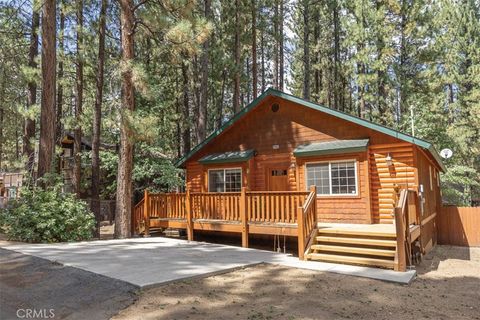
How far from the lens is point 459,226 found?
44.9 ft

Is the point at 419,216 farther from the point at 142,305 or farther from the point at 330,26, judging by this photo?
the point at 330,26

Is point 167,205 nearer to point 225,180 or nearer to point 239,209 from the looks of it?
point 225,180

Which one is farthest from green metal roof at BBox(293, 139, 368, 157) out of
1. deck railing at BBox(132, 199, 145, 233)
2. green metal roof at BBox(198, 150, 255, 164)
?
deck railing at BBox(132, 199, 145, 233)

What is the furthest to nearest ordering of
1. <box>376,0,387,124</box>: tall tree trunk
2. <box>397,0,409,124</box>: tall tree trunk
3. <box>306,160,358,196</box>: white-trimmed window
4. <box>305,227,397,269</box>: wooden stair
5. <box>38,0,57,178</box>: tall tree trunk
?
1. <box>376,0,387,124</box>: tall tree trunk
2. <box>397,0,409,124</box>: tall tree trunk
3. <box>38,0,57,178</box>: tall tree trunk
4. <box>306,160,358,196</box>: white-trimmed window
5. <box>305,227,397,269</box>: wooden stair

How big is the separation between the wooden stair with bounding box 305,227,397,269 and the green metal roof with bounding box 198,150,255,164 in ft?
14.8

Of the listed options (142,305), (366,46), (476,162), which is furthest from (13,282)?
(476,162)

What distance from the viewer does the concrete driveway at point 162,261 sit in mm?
6023

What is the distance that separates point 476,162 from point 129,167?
70.8ft

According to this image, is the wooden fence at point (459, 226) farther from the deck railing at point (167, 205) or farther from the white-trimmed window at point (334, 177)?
the deck railing at point (167, 205)

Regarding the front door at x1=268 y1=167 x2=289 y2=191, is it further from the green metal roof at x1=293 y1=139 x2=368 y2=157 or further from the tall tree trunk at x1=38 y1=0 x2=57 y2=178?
the tall tree trunk at x1=38 y1=0 x2=57 y2=178

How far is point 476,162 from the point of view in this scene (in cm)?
2278

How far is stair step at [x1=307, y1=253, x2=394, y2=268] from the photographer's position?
7.03 metres

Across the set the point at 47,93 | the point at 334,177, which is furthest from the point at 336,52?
the point at 47,93

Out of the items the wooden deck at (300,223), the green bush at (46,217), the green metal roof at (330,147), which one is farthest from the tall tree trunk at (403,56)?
the green bush at (46,217)
